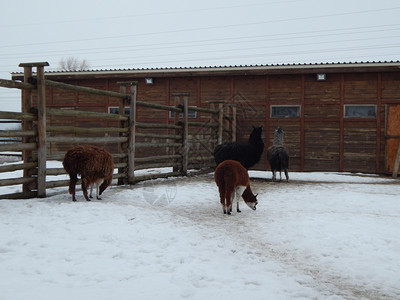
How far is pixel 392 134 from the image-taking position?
44.2ft

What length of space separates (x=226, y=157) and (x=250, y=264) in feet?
22.5

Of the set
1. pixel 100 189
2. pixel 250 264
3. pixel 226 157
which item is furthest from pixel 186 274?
pixel 226 157

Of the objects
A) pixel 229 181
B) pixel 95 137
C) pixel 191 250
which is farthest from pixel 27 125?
pixel 191 250

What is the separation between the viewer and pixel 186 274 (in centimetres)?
376

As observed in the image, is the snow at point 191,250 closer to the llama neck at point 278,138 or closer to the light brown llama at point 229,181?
the light brown llama at point 229,181

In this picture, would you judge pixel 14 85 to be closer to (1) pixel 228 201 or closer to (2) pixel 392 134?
(1) pixel 228 201

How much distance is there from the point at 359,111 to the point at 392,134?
132 centimetres

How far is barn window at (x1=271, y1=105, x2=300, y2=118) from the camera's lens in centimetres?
1429

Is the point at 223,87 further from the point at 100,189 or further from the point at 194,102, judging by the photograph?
the point at 100,189

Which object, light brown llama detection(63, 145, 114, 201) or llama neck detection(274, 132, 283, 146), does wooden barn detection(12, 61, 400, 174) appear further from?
light brown llama detection(63, 145, 114, 201)

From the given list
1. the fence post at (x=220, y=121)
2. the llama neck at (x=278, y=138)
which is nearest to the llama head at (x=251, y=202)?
the llama neck at (x=278, y=138)

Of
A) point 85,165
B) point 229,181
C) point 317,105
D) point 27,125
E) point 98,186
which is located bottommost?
point 98,186

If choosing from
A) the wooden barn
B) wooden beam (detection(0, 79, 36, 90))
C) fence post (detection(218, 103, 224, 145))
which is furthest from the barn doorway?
wooden beam (detection(0, 79, 36, 90))

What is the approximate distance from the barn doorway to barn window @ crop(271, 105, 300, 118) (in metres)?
3.03
